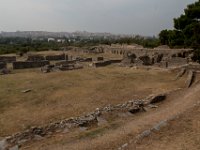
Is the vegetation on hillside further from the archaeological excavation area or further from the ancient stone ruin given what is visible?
the ancient stone ruin

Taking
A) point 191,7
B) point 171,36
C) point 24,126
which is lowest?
point 24,126

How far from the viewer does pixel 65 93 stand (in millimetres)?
21219

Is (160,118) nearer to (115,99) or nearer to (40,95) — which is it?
(115,99)

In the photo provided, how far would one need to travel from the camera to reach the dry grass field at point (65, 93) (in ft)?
54.0

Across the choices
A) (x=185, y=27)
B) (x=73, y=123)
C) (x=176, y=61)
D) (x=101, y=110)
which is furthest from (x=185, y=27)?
(x=73, y=123)

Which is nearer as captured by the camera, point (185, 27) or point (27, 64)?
point (27, 64)

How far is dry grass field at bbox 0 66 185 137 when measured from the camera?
54.0ft

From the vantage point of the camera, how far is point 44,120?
1570cm

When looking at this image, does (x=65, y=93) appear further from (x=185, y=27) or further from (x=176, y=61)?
(x=185, y=27)

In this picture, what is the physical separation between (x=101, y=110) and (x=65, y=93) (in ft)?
20.0

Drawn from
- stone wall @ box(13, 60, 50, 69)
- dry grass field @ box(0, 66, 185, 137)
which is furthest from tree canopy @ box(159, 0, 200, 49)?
stone wall @ box(13, 60, 50, 69)

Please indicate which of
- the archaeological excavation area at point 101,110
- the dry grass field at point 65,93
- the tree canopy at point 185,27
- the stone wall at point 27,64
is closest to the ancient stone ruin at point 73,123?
the archaeological excavation area at point 101,110

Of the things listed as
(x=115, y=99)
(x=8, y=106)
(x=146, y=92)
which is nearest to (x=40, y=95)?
(x=8, y=106)

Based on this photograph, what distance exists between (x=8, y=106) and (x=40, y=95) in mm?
2825
